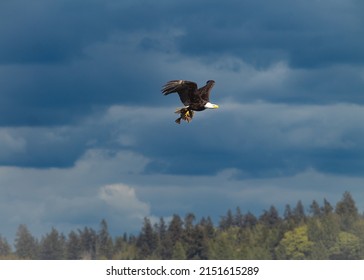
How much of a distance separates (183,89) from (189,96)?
2.52ft

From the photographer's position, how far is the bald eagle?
6016 centimetres

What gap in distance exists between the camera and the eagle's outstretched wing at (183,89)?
60.0 metres

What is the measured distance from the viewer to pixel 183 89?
60.6 meters

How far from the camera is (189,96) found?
6109cm

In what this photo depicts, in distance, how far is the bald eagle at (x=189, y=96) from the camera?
60.2 meters

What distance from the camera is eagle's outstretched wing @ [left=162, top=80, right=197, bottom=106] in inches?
2362
